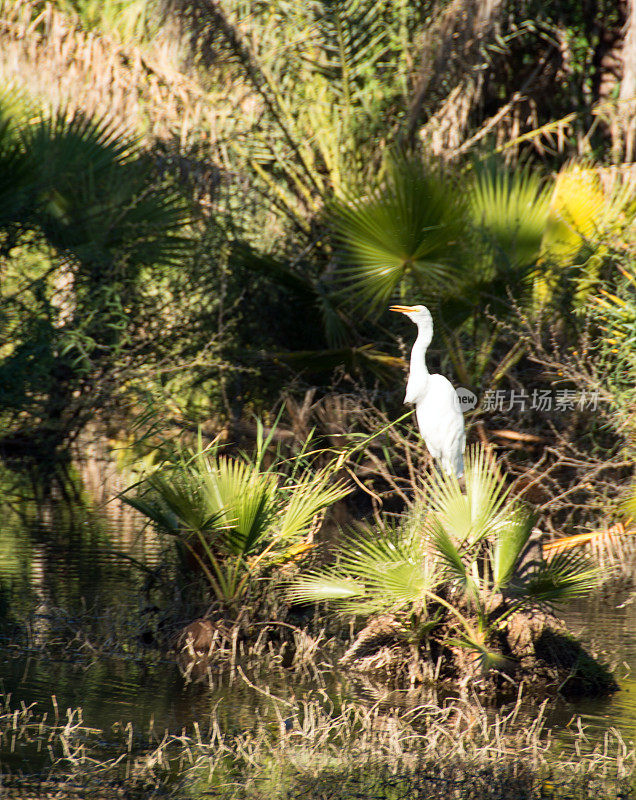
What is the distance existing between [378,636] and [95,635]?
1.51m

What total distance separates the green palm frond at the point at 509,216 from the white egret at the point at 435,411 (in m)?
3.09

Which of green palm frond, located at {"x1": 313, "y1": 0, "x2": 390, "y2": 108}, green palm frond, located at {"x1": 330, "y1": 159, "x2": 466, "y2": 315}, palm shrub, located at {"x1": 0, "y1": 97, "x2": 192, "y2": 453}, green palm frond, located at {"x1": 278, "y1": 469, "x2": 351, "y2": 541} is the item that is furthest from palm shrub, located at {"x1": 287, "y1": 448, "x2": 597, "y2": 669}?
green palm frond, located at {"x1": 313, "y1": 0, "x2": 390, "y2": 108}

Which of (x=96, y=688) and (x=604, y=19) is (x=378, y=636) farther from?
(x=604, y=19)

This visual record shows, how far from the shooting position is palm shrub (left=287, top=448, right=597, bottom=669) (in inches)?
179

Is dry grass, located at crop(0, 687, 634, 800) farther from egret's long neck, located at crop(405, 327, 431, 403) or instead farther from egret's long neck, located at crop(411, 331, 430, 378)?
egret's long neck, located at crop(411, 331, 430, 378)

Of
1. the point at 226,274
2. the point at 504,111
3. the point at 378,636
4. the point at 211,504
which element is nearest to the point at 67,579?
the point at 211,504

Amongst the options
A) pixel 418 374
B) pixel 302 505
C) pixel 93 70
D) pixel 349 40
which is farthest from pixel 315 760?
pixel 93 70

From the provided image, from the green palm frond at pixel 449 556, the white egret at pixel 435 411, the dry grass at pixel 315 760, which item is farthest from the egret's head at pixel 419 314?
the dry grass at pixel 315 760

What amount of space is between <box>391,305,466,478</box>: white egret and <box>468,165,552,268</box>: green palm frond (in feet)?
10.1

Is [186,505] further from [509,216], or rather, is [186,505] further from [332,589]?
[509,216]

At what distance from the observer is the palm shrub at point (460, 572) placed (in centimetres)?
456

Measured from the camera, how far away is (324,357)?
9.50 metres

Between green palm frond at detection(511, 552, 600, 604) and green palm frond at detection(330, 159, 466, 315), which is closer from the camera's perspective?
green palm frond at detection(511, 552, 600, 604)

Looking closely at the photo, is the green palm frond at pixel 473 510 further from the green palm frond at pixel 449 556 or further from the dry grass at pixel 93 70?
→ the dry grass at pixel 93 70
